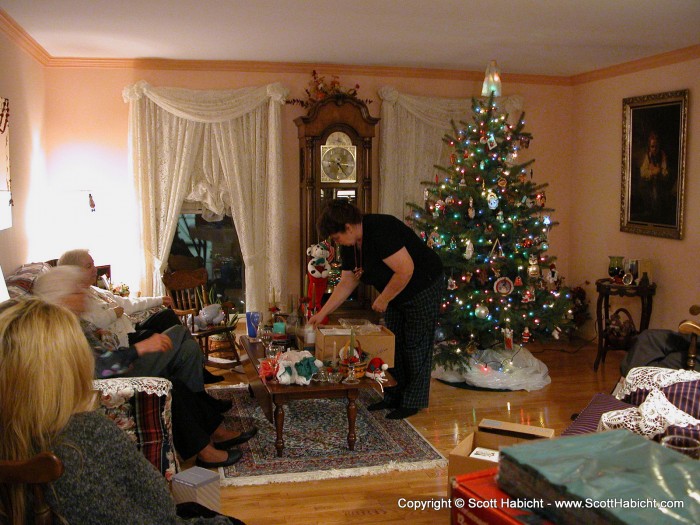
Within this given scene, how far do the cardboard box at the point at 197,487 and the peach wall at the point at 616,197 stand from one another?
169 inches

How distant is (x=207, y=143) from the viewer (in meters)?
6.44

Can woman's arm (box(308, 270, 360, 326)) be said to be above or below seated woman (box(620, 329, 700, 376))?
above

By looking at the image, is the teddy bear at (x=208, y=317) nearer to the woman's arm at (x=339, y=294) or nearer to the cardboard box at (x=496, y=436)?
the woman's arm at (x=339, y=294)

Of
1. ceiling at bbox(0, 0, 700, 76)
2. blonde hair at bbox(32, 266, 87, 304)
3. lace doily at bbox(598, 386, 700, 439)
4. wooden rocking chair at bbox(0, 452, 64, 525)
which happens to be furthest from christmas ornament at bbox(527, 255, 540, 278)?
wooden rocking chair at bbox(0, 452, 64, 525)

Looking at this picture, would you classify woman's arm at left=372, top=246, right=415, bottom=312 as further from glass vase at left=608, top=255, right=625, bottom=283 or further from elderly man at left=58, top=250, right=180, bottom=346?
glass vase at left=608, top=255, right=625, bottom=283

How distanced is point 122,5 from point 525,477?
4070mm

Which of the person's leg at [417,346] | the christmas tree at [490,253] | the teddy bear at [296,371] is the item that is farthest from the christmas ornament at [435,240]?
the teddy bear at [296,371]

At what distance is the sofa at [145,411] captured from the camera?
9.79 ft

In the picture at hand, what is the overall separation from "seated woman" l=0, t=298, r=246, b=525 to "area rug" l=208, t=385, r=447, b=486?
6.40 ft

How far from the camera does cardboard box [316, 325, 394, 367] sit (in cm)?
403

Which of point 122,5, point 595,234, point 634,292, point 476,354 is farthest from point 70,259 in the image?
point 595,234

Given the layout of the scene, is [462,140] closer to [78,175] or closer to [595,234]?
[595,234]

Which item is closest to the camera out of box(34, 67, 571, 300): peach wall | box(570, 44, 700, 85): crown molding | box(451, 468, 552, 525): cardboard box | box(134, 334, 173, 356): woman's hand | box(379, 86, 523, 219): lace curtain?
box(451, 468, 552, 525): cardboard box

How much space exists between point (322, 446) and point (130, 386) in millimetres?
1253
